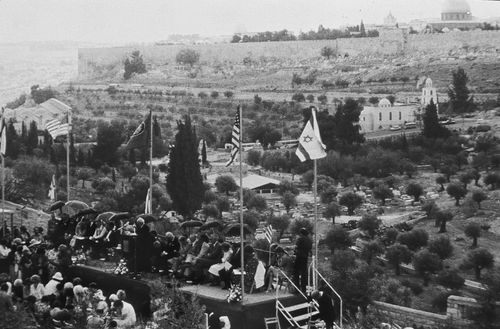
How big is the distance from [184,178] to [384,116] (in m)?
17.6

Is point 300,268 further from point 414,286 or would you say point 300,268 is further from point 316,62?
point 316,62

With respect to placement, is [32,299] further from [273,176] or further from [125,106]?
[125,106]

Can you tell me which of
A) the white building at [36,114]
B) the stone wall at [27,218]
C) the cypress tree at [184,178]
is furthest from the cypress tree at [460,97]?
the stone wall at [27,218]

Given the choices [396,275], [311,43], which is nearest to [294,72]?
[311,43]

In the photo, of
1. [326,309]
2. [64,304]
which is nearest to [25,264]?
[64,304]

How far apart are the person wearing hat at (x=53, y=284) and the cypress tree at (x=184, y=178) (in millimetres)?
18183

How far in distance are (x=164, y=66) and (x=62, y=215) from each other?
1859 inches

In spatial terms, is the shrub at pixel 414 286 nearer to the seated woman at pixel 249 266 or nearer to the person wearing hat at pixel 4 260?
the person wearing hat at pixel 4 260

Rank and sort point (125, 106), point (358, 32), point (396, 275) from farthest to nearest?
point (358, 32)
point (125, 106)
point (396, 275)

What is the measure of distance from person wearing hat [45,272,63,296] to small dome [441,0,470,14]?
43.8 m

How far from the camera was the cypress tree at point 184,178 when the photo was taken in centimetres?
2388

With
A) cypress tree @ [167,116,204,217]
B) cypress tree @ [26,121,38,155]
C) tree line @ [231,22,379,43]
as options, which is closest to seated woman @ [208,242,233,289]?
cypress tree @ [167,116,204,217]

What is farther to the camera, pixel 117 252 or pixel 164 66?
pixel 164 66

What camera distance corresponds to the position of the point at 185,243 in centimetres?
623
